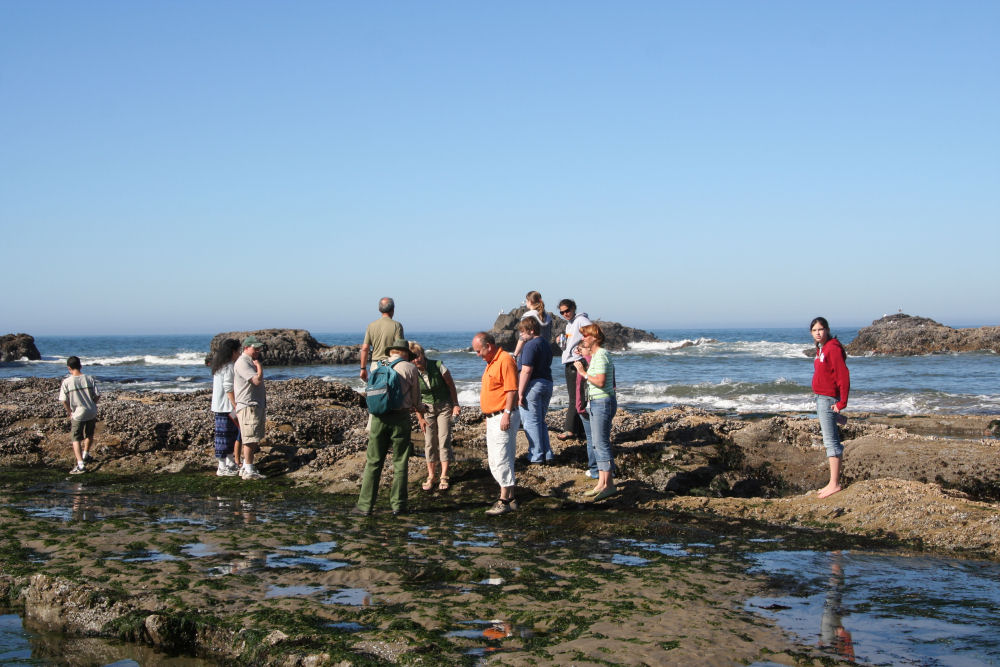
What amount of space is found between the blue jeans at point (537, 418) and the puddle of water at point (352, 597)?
4721 millimetres

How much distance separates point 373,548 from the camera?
23.0 ft

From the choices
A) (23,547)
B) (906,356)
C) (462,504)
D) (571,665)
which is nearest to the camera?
(571,665)

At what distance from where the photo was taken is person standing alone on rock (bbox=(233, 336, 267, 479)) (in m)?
10.5

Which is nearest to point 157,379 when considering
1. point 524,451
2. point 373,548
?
point 524,451

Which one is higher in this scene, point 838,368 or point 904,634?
point 838,368

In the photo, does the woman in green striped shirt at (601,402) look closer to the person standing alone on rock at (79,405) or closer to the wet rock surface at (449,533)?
the wet rock surface at (449,533)

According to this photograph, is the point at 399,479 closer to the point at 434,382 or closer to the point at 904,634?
the point at 434,382

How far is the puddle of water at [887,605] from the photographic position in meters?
4.54

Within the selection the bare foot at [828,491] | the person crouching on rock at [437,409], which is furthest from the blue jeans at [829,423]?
the person crouching on rock at [437,409]

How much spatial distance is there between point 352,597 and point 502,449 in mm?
3252

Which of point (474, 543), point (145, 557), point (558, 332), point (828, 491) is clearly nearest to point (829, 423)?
point (828, 491)

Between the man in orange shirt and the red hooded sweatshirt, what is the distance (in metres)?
3.37

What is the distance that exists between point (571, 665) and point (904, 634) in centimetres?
214

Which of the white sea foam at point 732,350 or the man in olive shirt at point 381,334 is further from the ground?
the man in olive shirt at point 381,334
